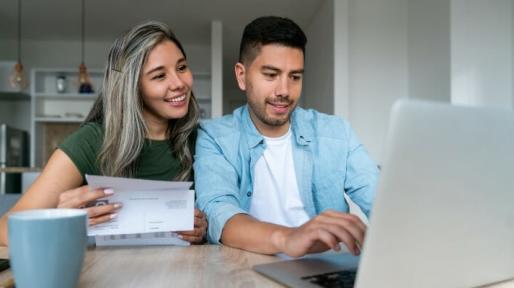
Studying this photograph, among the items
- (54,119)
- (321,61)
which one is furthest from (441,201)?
(54,119)

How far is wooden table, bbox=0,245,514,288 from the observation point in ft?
1.87

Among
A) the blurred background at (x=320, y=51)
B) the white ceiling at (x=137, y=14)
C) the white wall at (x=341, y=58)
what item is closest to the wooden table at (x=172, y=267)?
the blurred background at (x=320, y=51)

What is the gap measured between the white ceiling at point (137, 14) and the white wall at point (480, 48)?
183cm

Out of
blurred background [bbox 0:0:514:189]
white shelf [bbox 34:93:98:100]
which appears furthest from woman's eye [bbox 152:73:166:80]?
white shelf [bbox 34:93:98:100]

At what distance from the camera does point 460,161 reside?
418 millimetres

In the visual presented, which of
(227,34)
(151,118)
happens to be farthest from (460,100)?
→ (227,34)

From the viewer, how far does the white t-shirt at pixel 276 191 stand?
47.5 inches

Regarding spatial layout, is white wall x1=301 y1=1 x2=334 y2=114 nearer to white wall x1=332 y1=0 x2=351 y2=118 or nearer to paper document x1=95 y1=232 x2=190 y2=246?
white wall x1=332 y1=0 x2=351 y2=118

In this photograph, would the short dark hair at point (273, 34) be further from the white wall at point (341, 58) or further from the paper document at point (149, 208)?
the white wall at point (341, 58)

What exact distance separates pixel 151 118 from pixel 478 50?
8.03 feet

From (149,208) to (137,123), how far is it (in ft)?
1.43

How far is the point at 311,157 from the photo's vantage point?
1222mm

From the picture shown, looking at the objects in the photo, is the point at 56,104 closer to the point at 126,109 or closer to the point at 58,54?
the point at 58,54

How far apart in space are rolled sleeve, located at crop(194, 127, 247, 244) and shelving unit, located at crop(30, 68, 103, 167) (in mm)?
4681
